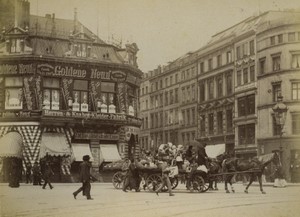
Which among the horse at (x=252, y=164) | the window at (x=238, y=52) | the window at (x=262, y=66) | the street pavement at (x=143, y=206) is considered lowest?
the street pavement at (x=143, y=206)

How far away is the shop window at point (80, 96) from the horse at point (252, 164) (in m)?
4.73

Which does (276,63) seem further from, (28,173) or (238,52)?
(28,173)

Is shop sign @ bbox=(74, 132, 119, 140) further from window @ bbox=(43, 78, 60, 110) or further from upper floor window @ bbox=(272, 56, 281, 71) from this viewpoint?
upper floor window @ bbox=(272, 56, 281, 71)

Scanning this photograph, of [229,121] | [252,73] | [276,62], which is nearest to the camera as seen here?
[252,73]

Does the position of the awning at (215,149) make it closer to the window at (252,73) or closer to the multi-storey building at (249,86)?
the multi-storey building at (249,86)

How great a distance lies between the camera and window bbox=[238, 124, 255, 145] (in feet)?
37.6

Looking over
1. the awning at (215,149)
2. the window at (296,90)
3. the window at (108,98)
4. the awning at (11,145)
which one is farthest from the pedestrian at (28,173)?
the window at (296,90)

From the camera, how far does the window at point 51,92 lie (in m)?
13.8

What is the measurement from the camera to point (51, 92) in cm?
1389

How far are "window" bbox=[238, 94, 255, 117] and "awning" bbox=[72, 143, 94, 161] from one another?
11.7 feet

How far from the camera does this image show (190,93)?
15539 mm

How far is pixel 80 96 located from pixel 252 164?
5.92m

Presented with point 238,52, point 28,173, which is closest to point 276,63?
point 238,52

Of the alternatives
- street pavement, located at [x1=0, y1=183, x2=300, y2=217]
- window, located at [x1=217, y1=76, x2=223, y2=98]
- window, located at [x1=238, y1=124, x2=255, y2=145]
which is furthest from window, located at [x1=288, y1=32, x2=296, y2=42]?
window, located at [x1=217, y1=76, x2=223, y2=98]
